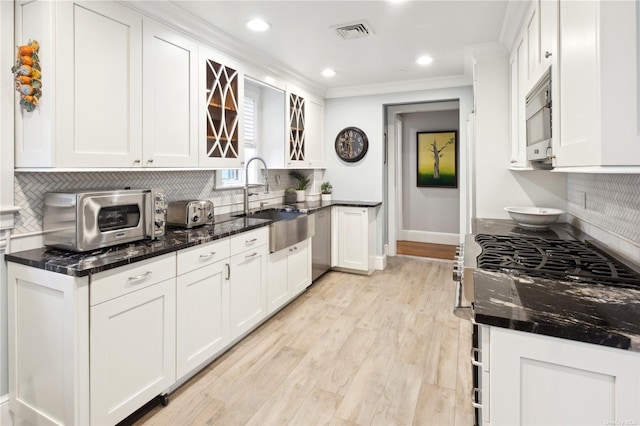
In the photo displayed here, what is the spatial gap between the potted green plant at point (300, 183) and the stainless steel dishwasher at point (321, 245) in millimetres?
409

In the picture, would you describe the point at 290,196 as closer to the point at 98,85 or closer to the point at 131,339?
the point at 98,85

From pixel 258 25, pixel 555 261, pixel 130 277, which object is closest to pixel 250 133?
pixel 258 25

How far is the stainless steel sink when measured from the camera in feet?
10.2

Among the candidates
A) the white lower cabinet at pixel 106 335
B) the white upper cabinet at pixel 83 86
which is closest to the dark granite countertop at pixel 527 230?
the white lower cabinet at pixel 106 335

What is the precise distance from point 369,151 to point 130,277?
3617 millimetres

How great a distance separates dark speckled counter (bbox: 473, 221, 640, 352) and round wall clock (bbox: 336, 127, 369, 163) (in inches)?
140

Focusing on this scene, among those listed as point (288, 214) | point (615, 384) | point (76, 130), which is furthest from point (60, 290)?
point (288, 214)

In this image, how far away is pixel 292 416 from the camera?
2002mm

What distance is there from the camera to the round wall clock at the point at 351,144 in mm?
4863

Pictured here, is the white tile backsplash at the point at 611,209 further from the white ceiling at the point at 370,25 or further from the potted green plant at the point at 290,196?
the potted green plant at the point at 290,196

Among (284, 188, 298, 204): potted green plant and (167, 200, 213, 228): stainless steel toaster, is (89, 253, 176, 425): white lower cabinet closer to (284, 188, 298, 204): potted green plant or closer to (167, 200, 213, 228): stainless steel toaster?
(167, 200, 213, 228): stainless steel toaster

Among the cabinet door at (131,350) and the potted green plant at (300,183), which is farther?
the potted green plant at (300,183)

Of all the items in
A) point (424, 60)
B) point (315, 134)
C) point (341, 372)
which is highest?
point (424, 60)

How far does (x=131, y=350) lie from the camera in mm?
1849
